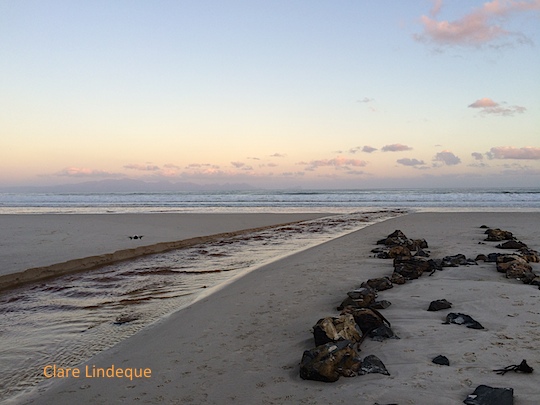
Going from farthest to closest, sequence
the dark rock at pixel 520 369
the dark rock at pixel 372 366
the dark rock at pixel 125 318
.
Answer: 1. the dark rock at pixel 125 318
2. the dark rock at pixel 372 366
3. the dark rock at pixel 520 369

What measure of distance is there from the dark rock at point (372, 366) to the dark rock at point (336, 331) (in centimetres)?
35

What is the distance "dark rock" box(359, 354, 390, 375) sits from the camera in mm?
3455

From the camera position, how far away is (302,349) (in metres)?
4.07

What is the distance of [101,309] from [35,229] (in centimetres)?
1190

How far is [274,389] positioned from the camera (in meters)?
3.33

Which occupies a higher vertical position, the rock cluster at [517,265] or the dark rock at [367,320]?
the rock cluster at [517,265]

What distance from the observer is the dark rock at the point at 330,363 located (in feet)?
11.1

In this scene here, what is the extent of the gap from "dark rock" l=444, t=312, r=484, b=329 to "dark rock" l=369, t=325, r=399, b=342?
76cm

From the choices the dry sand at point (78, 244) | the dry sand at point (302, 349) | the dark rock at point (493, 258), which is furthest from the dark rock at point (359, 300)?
the dry sand at point (78, 244)

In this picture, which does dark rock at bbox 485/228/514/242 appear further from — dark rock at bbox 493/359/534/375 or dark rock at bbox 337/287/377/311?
dark rock at bbox 493/359/534/375

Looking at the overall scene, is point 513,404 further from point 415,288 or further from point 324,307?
point 415,288

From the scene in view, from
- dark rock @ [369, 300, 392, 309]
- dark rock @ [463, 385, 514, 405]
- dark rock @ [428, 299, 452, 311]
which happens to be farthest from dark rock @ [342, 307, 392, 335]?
dark rock @ [463, 385, 514, 405]

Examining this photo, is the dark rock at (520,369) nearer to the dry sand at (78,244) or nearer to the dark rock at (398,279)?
the dark rock at (398,279)

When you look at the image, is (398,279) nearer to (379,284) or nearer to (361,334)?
(379,284)
